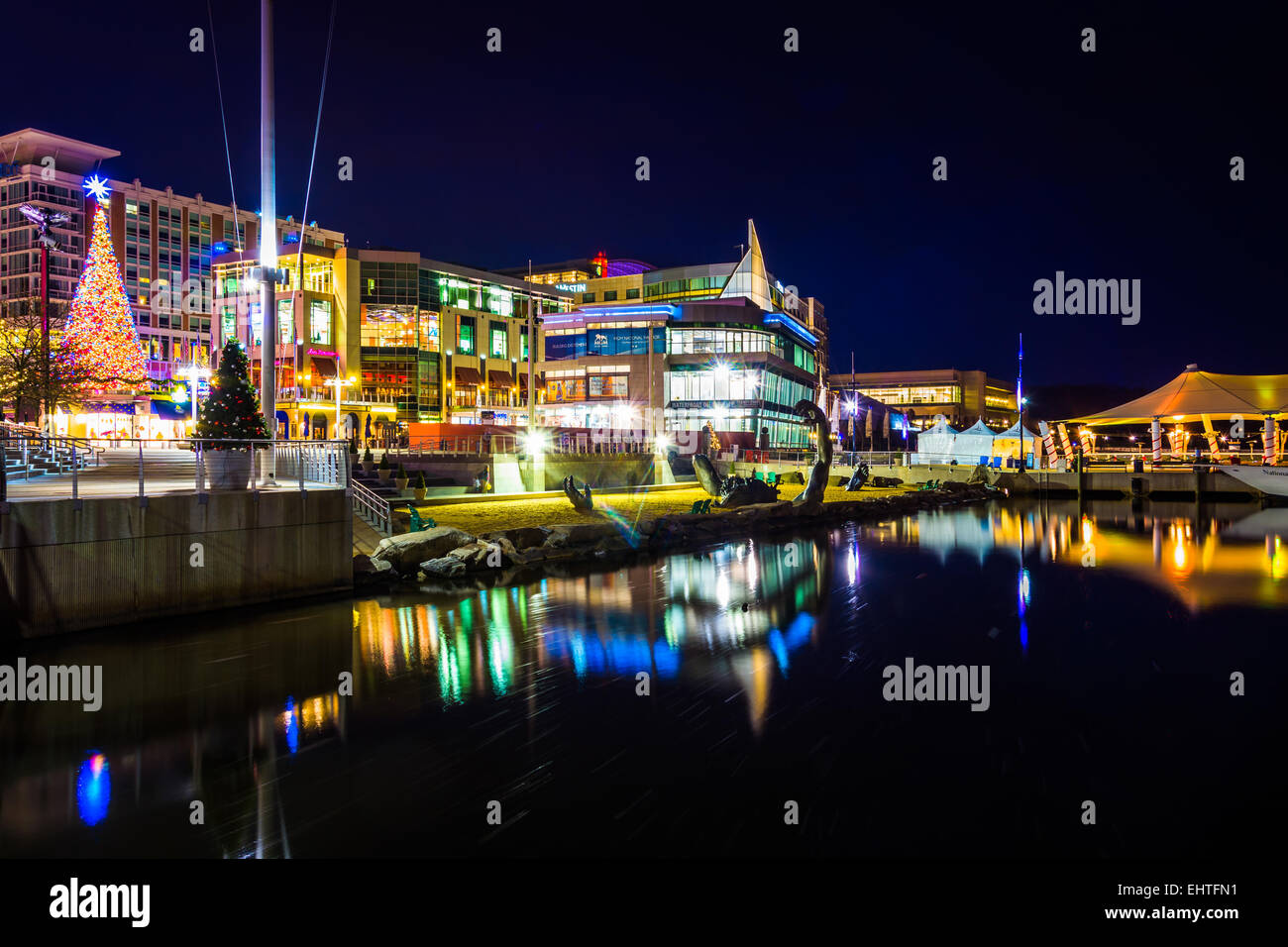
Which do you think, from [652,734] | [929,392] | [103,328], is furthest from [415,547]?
[929,392]

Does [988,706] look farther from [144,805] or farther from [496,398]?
[496,398]

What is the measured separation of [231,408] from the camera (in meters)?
20.0

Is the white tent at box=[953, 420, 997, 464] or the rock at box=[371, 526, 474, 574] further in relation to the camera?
the white tent at box=[953, 420, 997, 464]

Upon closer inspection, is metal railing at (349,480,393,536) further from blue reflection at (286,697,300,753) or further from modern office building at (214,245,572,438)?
modern office building at (214,245,572,438)

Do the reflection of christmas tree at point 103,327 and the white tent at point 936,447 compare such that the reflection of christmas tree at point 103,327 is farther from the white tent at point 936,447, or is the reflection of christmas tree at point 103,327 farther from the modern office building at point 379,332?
the white tent at point 936,447

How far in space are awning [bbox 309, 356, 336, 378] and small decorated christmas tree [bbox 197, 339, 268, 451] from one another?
7094 cm

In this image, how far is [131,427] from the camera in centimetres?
4122
